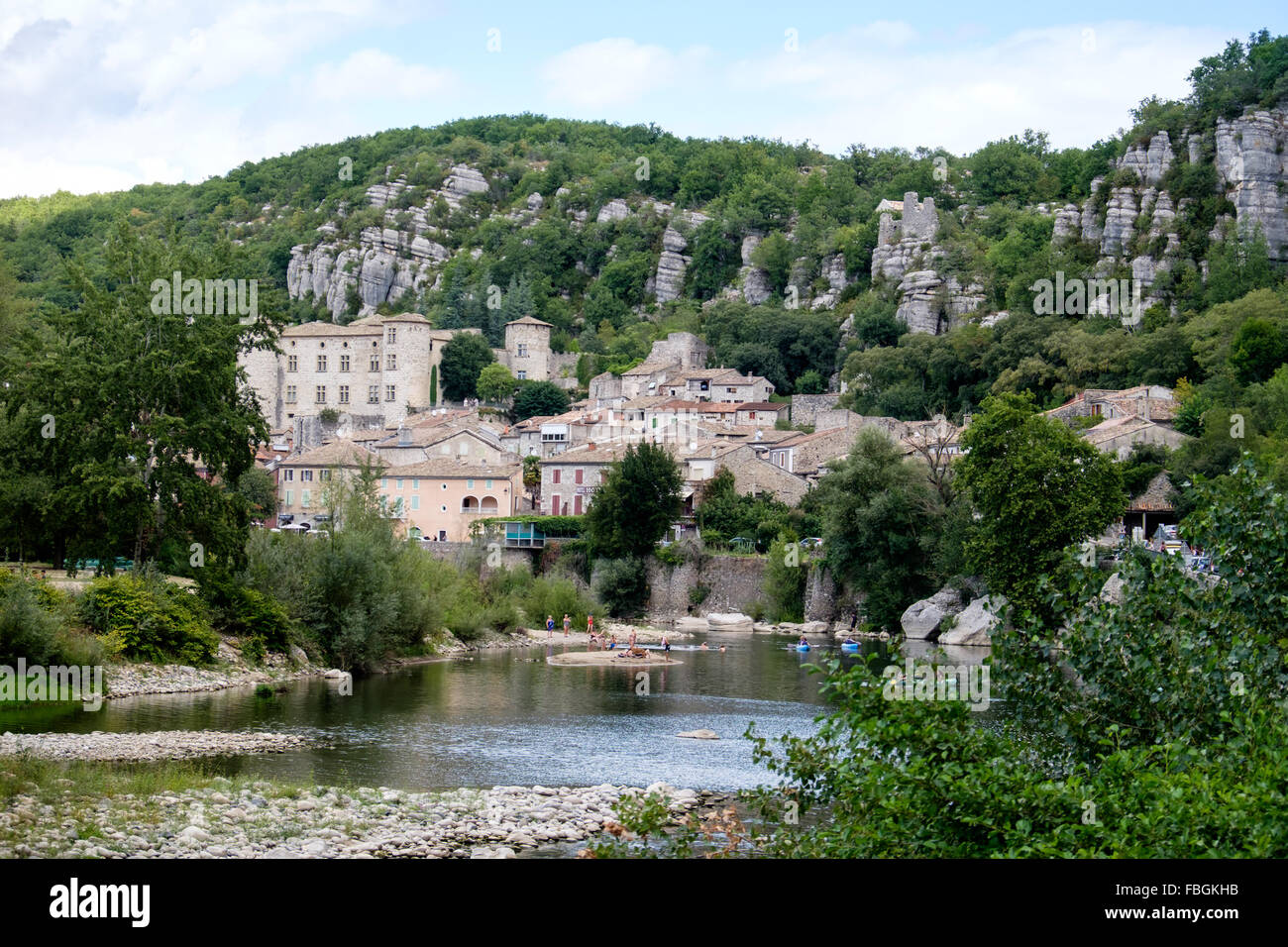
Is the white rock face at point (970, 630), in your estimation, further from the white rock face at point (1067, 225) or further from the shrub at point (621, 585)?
the white rock face at point (1067, 225)

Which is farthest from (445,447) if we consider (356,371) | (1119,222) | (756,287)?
(756,287)

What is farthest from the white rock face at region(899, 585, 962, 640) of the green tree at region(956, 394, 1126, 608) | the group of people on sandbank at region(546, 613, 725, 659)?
the group of people on sandbank at region(546, 613, 725, 659)

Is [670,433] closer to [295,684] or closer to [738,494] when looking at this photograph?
[738,494]

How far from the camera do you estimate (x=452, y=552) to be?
168 ft

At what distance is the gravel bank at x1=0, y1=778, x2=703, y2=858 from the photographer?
1331 centimetres

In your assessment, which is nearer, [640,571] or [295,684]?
[295,684]

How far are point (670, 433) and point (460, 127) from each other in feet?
341

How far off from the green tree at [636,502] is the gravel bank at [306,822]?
113 feet

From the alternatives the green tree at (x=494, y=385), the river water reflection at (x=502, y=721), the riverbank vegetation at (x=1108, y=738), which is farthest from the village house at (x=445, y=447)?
the riverbank vegetation at (x=1108, y=738)

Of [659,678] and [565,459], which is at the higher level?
[565,459]

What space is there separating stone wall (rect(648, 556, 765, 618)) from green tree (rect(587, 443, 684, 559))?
157 centimetres

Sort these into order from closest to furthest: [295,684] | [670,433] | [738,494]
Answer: [295,684] → [738,494] → [670,433]
